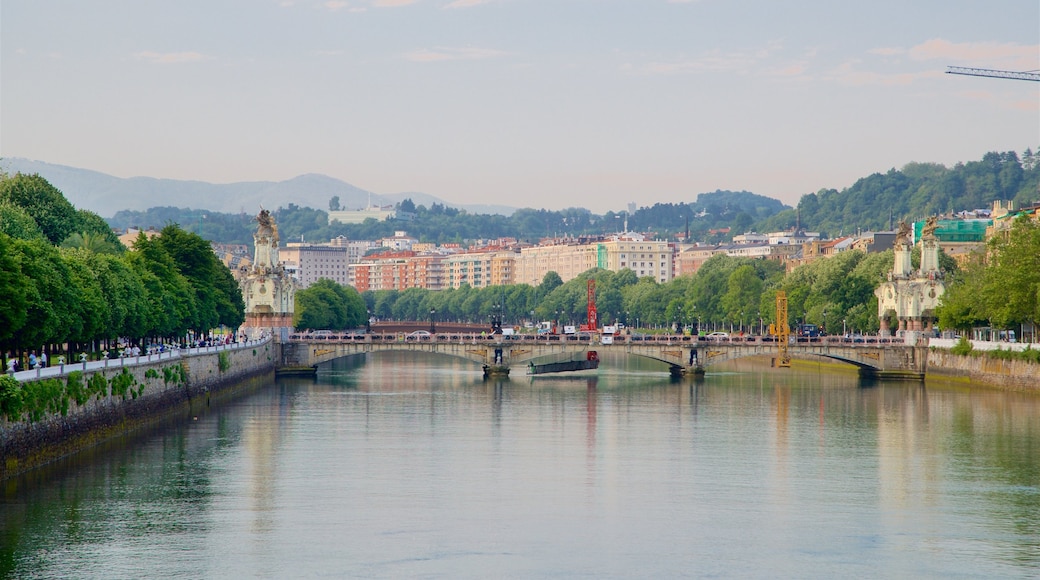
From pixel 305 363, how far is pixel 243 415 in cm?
3984

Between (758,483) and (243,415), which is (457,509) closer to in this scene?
(758,483)

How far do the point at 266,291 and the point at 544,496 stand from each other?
71506mm

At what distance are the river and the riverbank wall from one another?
0.83 meters

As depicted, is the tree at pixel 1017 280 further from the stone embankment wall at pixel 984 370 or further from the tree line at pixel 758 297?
the tree line at pixel 758 297

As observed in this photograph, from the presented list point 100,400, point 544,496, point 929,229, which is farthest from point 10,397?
point 929,229

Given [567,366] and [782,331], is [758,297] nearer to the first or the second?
[782,331]

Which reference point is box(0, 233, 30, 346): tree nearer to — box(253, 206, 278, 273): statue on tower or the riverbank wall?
the riverbank wall

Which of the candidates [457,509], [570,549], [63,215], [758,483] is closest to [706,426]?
[758,483]

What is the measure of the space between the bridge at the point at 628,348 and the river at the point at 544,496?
85.7 ft

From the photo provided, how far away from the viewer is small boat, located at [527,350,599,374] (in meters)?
115

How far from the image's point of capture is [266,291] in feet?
374

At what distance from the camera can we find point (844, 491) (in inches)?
1843

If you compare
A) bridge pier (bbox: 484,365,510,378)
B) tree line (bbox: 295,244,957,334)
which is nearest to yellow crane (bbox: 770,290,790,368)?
tree line (bbox: 295,244,957,334)

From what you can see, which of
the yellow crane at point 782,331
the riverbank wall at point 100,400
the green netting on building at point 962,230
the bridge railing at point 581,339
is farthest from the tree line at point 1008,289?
the green netting on building at point 962,230
